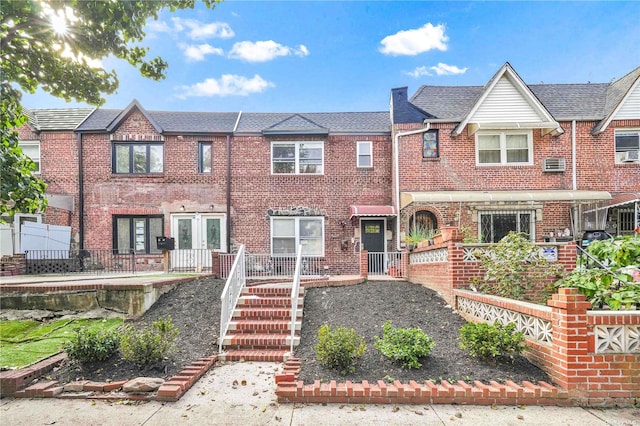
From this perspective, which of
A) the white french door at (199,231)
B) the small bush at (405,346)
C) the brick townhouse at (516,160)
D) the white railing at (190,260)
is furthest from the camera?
the white french door at (199,231)

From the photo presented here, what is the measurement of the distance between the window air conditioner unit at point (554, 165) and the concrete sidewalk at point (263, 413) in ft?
36.4

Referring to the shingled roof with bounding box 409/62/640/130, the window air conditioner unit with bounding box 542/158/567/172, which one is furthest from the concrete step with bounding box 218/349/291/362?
the window air conditioner unit with bounding box 542/158/567/172

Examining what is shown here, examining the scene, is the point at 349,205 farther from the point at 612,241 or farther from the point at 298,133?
the point at 612,241

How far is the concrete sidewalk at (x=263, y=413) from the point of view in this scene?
3.58 meters

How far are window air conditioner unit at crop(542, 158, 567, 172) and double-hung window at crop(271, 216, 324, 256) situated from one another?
8.90m

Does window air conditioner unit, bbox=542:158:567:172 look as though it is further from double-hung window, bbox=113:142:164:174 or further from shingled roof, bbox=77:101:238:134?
double-hung window, bbox=113:142:164:174

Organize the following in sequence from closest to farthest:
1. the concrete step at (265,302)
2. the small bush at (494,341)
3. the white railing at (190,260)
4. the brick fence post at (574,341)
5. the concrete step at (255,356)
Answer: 1. the brick fence post at (574,341)
2. the small bush at (494,341)
3. the concrete step at (255,356)
4. the concrete step at (265,302)
5. the white railing at (190,260)

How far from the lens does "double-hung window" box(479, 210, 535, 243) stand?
12680 millimetres

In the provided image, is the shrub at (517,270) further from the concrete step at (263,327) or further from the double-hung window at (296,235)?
the double-hung window at (296,235)

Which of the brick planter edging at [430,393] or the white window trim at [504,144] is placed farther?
the white window trim at [504,144]

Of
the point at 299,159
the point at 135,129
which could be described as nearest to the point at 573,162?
the point at 299,159

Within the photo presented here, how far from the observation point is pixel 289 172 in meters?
14.0

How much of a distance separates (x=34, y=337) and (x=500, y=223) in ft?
46.0

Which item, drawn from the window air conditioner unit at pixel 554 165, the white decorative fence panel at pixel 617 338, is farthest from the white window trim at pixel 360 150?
the white decorative fence panel at pixel 617 338
